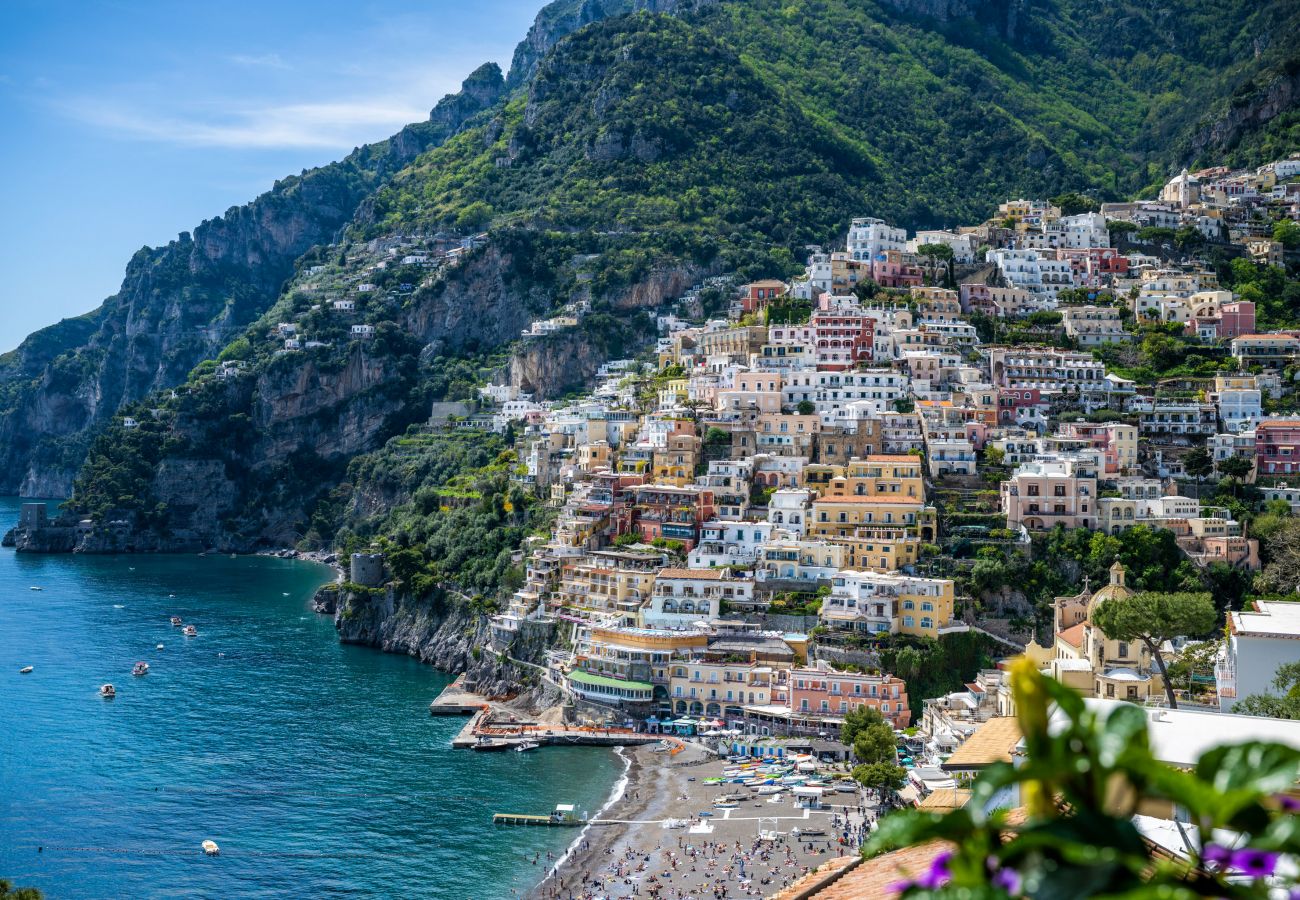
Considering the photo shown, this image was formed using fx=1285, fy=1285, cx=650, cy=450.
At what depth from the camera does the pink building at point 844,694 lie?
5169 cm

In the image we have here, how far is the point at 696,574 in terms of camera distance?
60.9 meters

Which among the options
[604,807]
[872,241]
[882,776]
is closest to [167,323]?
[872,241]

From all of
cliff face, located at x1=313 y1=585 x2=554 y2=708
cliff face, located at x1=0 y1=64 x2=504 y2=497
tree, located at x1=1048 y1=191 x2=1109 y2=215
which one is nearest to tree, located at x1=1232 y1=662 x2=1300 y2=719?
cliff face, located at x1=313 y1=585 x2=554 y2=708

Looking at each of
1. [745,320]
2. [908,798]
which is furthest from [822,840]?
[745,320]

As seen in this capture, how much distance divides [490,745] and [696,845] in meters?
16.4

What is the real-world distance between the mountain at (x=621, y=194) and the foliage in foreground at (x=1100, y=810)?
4283 inches

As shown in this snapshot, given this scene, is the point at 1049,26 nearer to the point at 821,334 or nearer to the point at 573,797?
the point at 821,334

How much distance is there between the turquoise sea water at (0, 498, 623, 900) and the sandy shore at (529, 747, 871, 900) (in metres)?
1.80

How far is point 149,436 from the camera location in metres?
130

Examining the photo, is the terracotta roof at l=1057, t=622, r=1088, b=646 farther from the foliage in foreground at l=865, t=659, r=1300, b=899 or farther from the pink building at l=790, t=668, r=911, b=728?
the foliage in foreground at l=865, t=659, r=1300, b=899

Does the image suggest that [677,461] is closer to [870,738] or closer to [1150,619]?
[870,738]

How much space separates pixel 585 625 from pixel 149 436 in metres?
82.6

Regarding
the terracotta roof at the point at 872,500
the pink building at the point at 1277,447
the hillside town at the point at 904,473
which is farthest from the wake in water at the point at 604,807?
the pink building at the point at 1277,447

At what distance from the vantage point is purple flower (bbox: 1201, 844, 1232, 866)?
3.44 metres
